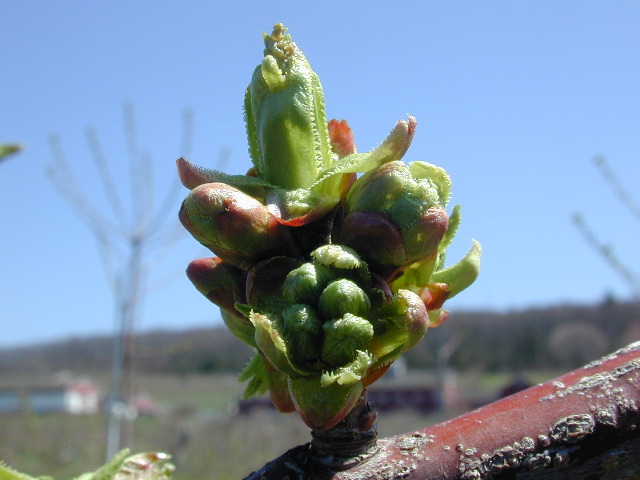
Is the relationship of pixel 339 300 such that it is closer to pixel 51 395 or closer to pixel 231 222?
pixel 231 222

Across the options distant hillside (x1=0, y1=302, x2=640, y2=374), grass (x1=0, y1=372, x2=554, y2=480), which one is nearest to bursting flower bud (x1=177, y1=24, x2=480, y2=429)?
grass (x1=0, y1=372, x2=554, y2=480)

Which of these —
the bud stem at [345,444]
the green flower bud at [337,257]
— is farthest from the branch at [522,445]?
the green flower bud at [337,257]

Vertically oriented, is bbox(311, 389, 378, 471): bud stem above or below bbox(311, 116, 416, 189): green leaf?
below

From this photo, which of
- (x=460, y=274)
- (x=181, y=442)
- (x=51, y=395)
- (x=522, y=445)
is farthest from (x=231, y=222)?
(x=51, y=395)

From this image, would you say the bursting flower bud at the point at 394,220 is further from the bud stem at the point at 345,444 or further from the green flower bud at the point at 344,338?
the bud stem at the point at 345,444

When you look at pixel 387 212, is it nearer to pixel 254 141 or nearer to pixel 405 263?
pixel 405 263

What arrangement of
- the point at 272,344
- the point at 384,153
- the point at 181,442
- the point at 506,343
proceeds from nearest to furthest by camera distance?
the point at 272,344, the point at 384,153, the point at 181,442, the point at 506,343

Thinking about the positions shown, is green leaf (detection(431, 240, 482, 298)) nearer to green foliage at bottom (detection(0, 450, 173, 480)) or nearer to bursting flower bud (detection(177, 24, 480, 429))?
bursting flower bud (detection(177, 24, 480, 429))

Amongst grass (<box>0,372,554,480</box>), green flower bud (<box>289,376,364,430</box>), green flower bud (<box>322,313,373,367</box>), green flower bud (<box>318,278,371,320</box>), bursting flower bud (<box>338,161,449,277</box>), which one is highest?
bursting flower bud (<box>338,161,449,277</box>)
